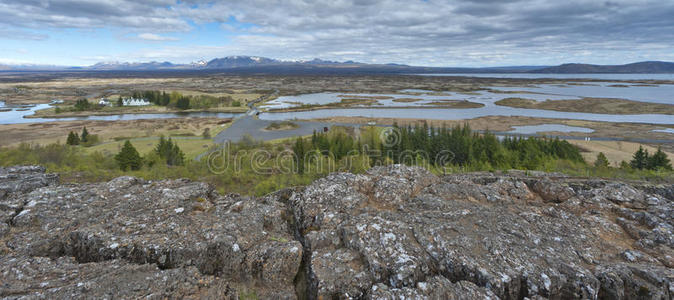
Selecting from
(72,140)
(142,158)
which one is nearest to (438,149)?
(142,158)

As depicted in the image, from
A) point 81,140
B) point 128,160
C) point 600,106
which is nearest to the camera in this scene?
point 128,160

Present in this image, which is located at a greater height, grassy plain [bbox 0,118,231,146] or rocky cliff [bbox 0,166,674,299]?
rocky cliff [bbox 0,166,674,299]

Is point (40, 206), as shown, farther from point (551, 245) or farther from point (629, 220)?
point (629, 220)

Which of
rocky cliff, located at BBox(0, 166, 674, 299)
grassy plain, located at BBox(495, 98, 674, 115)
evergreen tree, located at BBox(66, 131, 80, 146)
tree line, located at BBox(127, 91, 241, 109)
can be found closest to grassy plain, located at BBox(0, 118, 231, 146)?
evergreen tree, located at BBox(66, 131, 80, 146)

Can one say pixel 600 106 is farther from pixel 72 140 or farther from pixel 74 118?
pixel 74 118

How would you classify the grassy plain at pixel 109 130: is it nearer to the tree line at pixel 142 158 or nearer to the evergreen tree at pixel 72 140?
the evergreen tree at pixel 72 140

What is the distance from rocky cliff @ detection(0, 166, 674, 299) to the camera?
6.16 metres

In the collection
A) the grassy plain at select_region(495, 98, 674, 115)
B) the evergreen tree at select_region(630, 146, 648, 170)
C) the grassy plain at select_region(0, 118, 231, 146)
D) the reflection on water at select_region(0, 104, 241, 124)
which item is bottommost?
the evergreen tree at select_region(630, 146, 648, 170)

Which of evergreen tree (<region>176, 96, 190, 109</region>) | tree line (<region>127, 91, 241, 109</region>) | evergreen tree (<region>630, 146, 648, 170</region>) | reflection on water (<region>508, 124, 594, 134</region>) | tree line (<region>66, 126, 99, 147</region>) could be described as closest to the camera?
evergreen tree (<region>630, 146, 648, 170</region>)

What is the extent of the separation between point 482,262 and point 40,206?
1207cm

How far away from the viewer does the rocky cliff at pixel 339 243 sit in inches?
242

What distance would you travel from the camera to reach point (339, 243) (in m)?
7.68

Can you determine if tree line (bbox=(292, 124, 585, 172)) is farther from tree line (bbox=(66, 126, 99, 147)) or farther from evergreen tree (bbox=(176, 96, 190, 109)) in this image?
evergreen tree (bbox=(176, 96, 190, 109))

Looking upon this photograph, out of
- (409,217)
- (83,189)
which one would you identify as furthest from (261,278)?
(83,189)
